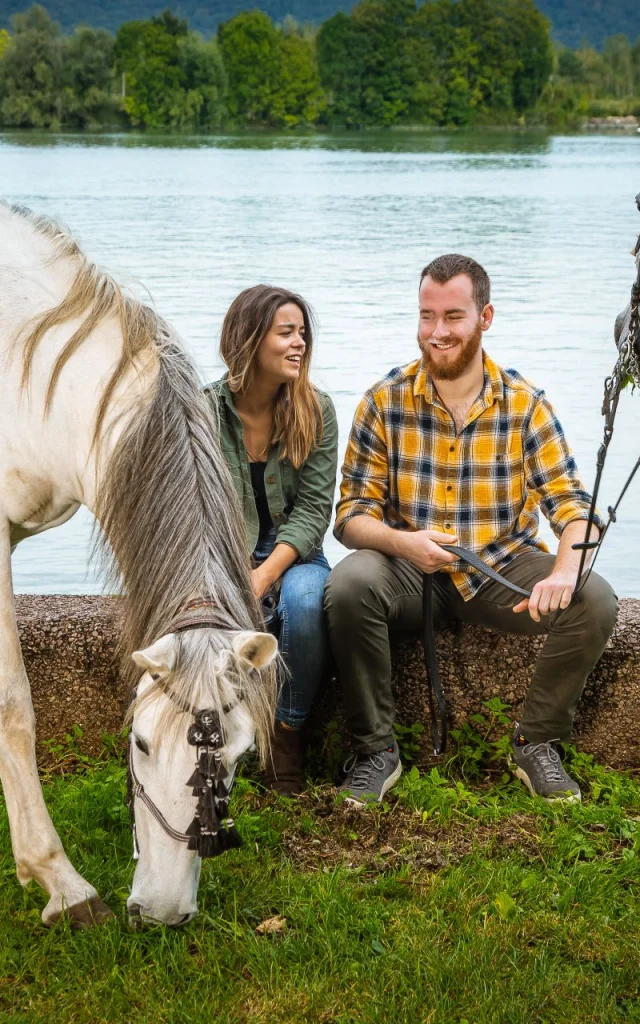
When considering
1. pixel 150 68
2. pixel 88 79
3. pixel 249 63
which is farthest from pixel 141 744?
pixel 249 63

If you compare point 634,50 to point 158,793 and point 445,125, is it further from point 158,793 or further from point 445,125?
point 158,793

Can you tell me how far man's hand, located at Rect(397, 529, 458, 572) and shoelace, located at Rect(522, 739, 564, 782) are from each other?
0.58 metres

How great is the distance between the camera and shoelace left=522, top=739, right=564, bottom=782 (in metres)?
3.23

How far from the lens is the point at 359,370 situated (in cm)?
943

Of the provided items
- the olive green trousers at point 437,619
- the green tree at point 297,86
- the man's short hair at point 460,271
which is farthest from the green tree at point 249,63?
the olive green trousers at point 437,619

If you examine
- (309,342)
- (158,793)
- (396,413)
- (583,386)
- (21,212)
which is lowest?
(583,386)

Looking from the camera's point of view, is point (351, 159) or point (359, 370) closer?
point (359, 370)

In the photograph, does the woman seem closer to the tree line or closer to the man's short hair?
the man's short hair

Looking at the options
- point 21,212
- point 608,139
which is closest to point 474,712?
point 21,212

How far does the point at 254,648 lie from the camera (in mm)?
2137

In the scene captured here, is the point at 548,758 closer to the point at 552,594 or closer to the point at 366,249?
the point at 552,594

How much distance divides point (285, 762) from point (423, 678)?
1.65 ft

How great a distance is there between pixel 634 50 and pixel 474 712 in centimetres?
9595

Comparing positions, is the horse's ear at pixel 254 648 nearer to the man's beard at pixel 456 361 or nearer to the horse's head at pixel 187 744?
the horse's head at pixel 187 744
